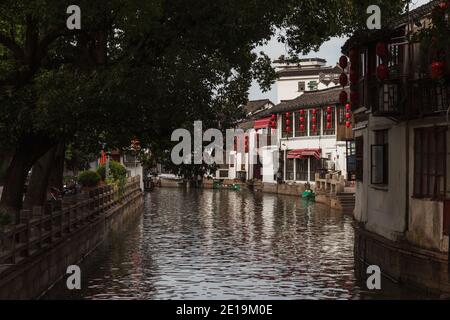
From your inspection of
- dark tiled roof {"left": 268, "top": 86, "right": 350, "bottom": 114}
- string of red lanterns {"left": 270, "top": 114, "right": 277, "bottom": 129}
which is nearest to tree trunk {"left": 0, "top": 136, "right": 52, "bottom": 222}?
dark tiled roof {"left": 268, "top": 86, "right": 350, "bottom": 114}

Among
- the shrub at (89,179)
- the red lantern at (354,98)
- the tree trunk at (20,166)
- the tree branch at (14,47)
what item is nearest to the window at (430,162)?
the red lantern at (354,98)

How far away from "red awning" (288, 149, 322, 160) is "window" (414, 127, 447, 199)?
5134 cm

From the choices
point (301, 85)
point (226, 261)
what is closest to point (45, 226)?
point (226, 261)

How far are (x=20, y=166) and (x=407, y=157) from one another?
11.7 meters

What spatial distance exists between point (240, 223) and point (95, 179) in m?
8.12

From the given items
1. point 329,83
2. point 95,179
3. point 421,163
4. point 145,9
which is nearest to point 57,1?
point 145,9

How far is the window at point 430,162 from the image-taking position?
19016 mm

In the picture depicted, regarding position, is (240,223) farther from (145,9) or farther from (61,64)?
(145,9)

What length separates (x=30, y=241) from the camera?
18.7 m

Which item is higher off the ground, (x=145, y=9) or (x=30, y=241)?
(x=145, y=9)

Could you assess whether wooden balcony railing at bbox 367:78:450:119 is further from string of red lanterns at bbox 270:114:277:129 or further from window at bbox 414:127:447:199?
string of red lanterns at bbox 270:114:277:129

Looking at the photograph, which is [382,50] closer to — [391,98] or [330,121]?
[391,98]

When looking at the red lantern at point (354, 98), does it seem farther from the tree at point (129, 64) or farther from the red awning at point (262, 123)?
the red awning at point (262, 123)

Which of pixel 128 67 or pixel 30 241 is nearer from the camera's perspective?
pixel 30 241
